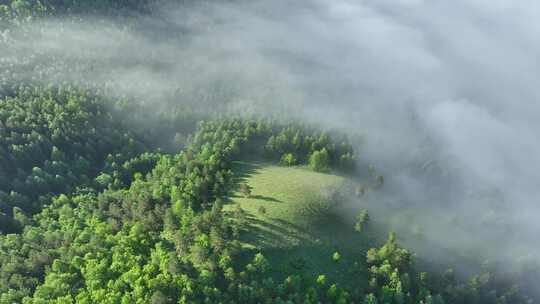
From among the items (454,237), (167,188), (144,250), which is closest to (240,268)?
(144,250)

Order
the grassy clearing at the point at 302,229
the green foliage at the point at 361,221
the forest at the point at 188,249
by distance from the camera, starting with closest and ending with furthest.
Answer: the forest at the point at 188,249 < the grassy clearing at the point at 302,229 < the green foliage at the point at 361,221

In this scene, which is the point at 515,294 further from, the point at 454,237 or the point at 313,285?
the point at 313,285

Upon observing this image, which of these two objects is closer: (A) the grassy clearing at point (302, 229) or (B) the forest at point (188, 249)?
(B) the forest at point (188, 249)

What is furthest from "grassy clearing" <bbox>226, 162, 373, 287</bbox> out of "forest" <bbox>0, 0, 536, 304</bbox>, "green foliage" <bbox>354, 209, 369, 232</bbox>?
"green foliage" <bbox>354, 209, 369, 232</bbox>

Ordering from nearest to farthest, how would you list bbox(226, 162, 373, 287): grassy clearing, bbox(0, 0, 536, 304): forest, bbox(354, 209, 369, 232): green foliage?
bbox(0, 0, 536, 304): forest < bbox(226, 162, 373, 287): grassy clearing < bbox(354, 209, 369, 232): green foliage

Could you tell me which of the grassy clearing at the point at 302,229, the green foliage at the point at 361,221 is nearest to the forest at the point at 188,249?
the green foliage at the point at 361,221

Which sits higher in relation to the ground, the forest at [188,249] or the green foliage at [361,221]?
the green foliage at [361,221]

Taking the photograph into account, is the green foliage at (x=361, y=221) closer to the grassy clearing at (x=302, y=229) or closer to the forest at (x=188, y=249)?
the forest at (x=188, y=249)

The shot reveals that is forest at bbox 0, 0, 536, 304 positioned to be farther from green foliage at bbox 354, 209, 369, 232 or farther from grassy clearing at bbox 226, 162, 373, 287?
grassy clearing at bbox 226, 162, 373, 287
